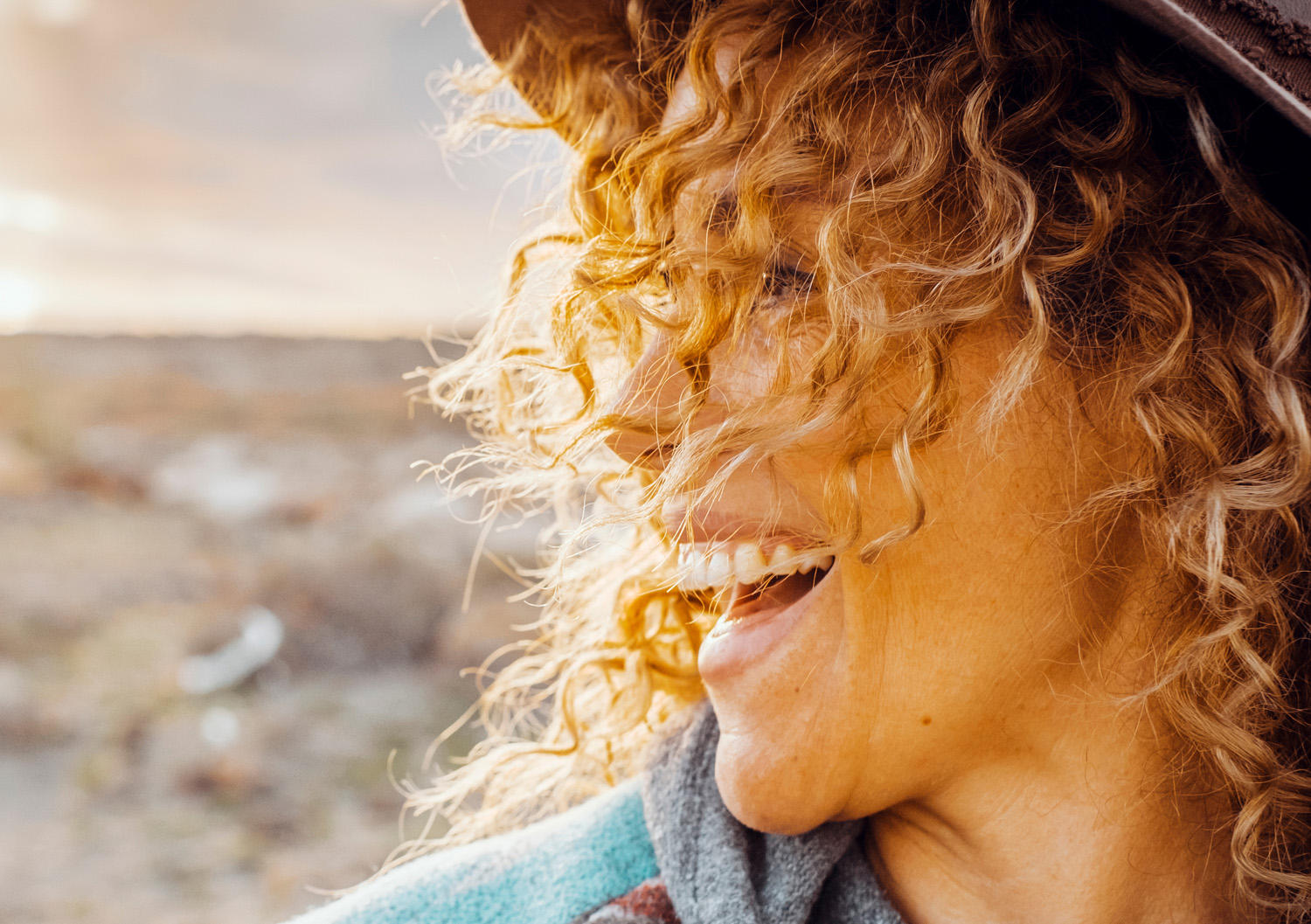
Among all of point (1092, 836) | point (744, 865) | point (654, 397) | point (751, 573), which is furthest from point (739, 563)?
point (1092, 836)

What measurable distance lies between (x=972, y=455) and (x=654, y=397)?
32cm

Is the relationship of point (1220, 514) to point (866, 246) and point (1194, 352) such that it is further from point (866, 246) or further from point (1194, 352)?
point (866, 246)

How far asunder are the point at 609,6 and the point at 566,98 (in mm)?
134

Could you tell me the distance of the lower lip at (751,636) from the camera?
3.00 ft

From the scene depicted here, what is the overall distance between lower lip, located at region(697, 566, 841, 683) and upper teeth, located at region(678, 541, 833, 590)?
0.04 metres

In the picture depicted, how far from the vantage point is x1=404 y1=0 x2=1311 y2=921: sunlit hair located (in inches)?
31.6

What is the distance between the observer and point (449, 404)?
3.81 feet

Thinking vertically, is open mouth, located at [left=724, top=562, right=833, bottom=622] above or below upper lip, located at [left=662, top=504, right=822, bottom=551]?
below

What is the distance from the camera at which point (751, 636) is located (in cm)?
93

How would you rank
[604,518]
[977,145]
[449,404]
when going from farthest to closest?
[449,404], [604,518], [977,145]

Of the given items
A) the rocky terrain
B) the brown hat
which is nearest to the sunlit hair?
the brown hat

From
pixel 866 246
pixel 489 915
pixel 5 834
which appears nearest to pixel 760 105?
pixel 866 246

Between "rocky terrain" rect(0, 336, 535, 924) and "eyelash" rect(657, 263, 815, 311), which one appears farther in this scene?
"rocky terrain" rect(0, 336, 535, 924)

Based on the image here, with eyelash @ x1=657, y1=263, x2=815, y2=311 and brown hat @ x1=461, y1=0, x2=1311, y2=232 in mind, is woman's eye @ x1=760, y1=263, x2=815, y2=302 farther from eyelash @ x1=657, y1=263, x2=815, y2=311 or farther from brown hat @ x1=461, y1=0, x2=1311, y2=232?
brown hat @ x1=461, y1=0, x2=1311, y2=232
